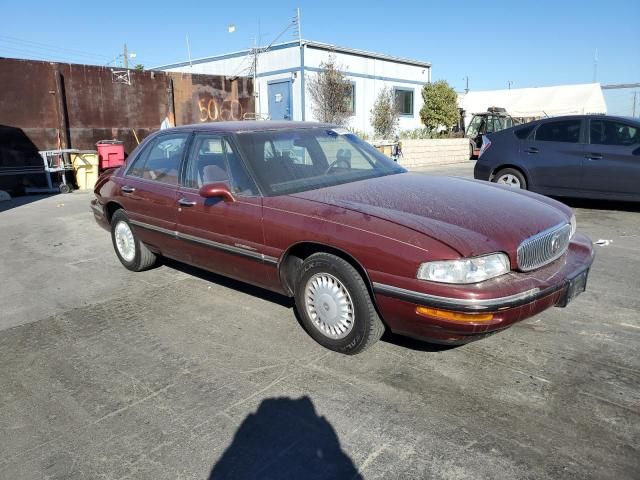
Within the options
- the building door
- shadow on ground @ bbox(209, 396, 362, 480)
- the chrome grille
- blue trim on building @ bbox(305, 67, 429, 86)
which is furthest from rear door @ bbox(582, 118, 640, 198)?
the building door

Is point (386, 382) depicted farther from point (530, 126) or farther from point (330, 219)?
point (530, 126)

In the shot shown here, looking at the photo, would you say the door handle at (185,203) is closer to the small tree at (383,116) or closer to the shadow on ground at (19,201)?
the shadow on ground at (19,201)

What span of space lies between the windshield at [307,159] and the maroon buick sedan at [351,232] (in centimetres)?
1

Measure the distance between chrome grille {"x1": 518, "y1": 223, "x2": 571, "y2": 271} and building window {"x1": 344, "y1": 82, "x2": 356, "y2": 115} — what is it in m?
18.8

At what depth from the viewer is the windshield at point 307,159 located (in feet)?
13.2

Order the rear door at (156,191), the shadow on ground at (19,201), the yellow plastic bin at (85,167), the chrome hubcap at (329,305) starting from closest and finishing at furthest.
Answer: the chrome hubcap at (329,305) → the rear door at (156,191) → the shadow on ground at (19,201) → the yellow plastic bin at (85,167)

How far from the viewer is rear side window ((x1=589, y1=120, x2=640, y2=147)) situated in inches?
303

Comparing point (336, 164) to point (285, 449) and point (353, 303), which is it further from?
point (285, 449)

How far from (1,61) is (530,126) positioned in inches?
469

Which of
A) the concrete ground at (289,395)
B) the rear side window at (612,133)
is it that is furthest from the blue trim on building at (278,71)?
the concrete ground at (289,395)

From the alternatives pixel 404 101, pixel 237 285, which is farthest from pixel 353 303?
pixel 404 101

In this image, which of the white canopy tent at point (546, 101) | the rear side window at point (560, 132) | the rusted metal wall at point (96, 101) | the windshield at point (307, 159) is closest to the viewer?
the windshield at point (307, 159)

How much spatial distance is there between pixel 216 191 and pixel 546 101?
47.6 metres

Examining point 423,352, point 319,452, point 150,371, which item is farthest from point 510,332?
point 150,371
